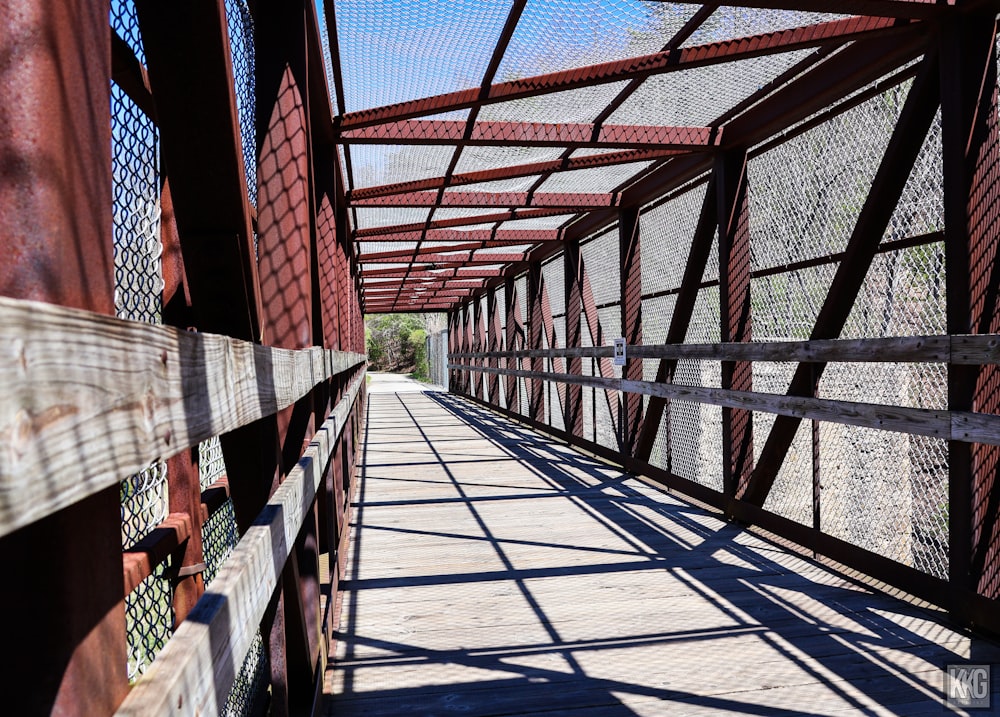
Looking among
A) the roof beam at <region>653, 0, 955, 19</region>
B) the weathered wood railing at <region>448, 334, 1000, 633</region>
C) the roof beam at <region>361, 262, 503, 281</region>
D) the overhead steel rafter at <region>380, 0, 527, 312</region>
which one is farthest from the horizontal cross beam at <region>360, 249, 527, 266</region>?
the roof beam at <region>653, 0, 955, 19</region>

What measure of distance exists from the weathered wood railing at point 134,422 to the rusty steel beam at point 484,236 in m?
8.21

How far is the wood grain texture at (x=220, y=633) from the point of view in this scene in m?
0.71

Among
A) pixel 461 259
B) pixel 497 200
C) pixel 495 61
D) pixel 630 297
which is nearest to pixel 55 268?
pixel 495 61

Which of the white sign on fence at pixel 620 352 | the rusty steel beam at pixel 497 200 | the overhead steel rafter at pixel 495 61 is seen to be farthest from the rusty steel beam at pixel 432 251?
the overhead steel rafter at pixel 495 61

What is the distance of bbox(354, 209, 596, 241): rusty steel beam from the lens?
313 inches

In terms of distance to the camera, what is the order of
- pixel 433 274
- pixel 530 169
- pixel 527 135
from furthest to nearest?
pixel 433 274 < pixel 530 169 < pixel 527 135

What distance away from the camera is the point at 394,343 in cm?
4888

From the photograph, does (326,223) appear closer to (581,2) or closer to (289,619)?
(581,2)

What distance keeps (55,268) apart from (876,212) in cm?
375

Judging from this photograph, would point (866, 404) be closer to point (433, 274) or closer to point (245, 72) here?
point (245, 72)

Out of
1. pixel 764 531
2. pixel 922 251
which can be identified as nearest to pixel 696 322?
pixel 764 531

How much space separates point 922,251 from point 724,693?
2344 mm

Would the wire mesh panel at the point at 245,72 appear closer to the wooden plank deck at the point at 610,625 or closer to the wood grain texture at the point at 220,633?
the wood grain texture at the point at 220,633

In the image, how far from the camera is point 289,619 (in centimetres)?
221
